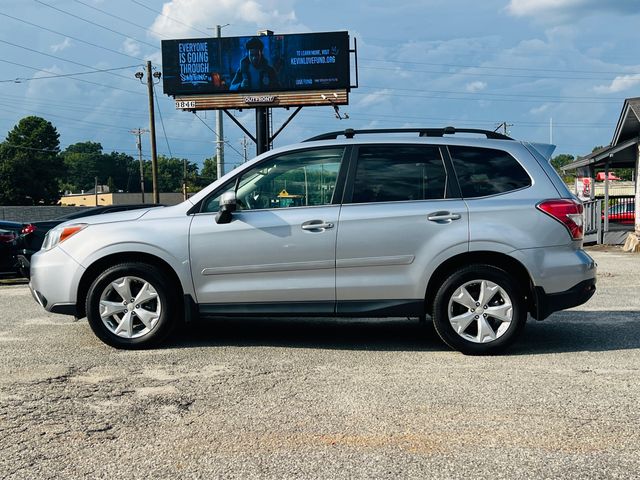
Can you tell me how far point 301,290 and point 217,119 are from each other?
3619 cm

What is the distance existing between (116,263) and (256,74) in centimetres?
2765

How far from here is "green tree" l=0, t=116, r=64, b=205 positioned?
8012 cm

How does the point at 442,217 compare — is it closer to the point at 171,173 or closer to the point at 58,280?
the point at 58,280

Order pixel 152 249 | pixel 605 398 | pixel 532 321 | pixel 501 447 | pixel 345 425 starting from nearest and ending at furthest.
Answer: pixel 501 447
pixel 345 425
pixel 605 398
pixel 152 249
pixel 532 321

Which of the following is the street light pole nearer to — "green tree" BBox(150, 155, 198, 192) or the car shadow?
the car shadow

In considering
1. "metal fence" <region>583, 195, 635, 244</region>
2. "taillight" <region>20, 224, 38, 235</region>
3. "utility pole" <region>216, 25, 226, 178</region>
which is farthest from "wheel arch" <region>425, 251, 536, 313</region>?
"utility pole" <region>216, 25, 226, 178</region>

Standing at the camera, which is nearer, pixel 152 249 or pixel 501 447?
pixel 501 447

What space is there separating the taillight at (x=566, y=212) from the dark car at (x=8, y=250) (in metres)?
10.2

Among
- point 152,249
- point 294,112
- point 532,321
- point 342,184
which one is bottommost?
point 532,321

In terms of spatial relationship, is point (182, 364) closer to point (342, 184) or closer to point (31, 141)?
point (342, 184)

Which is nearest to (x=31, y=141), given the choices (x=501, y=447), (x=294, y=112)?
(x=294, y=112)

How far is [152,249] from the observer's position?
20.1 ft

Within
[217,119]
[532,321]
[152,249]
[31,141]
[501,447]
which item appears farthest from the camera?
[31,141]

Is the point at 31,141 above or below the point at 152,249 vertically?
above
